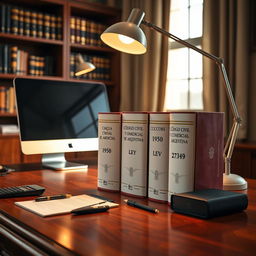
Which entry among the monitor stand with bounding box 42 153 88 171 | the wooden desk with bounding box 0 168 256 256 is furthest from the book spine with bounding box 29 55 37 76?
the wooden desk with bounding box 0 168 256 256

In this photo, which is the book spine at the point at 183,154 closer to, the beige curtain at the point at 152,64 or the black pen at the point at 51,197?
the black pen at the point at 51,197

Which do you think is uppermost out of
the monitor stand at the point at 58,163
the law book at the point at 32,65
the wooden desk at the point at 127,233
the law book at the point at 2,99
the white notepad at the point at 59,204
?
the law book at the point at 32,65

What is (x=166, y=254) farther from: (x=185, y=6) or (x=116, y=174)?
(x=185, y=6)

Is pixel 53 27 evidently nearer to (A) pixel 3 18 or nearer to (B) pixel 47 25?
(B) pixel 47 25

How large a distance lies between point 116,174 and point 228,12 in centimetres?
246

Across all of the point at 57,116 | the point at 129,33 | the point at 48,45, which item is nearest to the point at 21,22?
the point at 48,45

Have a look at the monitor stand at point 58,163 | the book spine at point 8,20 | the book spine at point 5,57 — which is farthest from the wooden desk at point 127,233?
Answer: the book spine at point 8,20

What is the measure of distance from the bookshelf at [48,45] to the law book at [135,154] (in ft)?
8.30

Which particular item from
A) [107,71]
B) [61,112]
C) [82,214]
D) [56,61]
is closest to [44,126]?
[61,112]

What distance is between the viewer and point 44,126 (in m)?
1.92

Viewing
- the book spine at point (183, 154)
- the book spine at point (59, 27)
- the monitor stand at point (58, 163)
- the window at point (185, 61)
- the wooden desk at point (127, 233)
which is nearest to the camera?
the wooden desk at point (127, 233)

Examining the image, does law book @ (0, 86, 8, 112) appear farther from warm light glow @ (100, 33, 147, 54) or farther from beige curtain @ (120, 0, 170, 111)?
warm light glow @ (100, 33, 147, 54)

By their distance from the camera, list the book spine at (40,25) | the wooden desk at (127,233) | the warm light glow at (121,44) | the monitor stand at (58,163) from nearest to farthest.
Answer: the wooden desk at (127,233)
the warm light glow at (121,44)
the monitor stand at (58,163)
the book spine at (40,25)

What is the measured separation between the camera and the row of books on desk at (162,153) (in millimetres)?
1060
